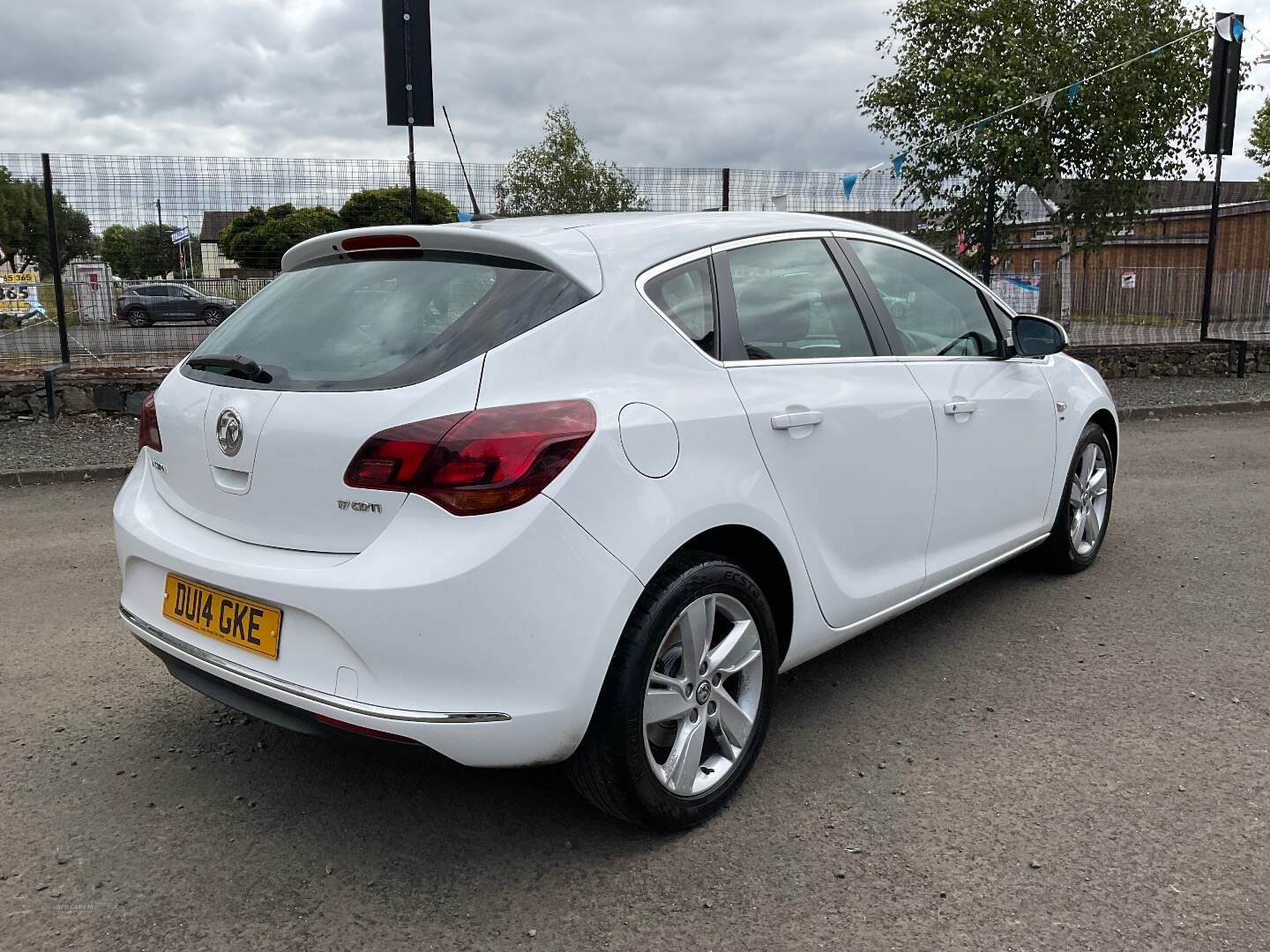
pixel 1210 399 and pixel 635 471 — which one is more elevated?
pixel 635 471

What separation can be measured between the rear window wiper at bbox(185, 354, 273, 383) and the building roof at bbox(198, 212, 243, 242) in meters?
8.65

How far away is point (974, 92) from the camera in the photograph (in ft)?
57.0

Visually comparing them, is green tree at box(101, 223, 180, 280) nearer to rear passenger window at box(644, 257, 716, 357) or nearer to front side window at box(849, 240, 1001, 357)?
front side window at box(849, 240, 1001, 357)

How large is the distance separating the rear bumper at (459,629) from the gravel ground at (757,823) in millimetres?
100

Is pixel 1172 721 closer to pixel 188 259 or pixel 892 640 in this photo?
pixel 892 640

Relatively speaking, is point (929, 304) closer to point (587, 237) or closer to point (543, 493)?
point (587, 237)

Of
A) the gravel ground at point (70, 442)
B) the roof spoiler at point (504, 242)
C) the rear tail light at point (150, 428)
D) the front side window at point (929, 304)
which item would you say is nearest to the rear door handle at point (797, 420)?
the roof spoiler at point (504, 242)

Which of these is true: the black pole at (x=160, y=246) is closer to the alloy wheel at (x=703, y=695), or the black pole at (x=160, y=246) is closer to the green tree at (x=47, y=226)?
the green tree at (x=47, y=226)

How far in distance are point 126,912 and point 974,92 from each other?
18213 mm

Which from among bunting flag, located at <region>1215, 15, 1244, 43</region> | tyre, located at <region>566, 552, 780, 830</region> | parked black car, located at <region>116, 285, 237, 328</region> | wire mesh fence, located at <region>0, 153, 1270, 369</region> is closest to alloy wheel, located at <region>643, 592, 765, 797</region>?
tyre, located at <region>566, 552, 780, 830</region>

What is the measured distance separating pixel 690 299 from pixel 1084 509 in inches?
117

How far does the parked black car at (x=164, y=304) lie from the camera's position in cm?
1095

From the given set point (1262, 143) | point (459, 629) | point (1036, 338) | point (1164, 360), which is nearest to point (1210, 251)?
point (1164, 360)

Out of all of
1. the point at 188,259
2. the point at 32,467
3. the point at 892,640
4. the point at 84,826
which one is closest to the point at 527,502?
the point at 84,826
